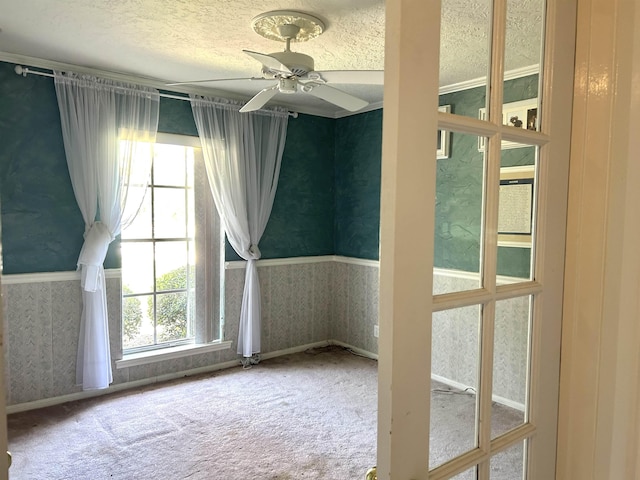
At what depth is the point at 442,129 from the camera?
29.9 inches

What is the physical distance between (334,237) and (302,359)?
1376 mm

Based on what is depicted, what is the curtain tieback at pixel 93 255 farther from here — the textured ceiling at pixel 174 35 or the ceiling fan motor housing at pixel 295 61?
the ceiling fan motor housing at pixel 295 61

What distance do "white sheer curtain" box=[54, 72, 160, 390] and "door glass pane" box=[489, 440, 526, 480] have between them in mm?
3043

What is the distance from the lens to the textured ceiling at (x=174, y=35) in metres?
2.23

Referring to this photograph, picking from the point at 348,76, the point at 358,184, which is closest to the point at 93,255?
the point at 348,76

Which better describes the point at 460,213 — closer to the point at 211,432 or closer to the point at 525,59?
the point at 525,59

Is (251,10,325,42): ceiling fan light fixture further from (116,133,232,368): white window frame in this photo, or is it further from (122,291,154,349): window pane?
(122,291,154,349): window pane

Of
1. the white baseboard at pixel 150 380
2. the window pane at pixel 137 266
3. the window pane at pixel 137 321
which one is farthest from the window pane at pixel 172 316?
the white baseboard at pixel 150 380

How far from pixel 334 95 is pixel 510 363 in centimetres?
206

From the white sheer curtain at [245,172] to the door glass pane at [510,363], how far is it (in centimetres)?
319

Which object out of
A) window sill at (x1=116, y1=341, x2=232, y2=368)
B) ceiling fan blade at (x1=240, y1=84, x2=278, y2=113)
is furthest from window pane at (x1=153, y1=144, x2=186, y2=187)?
window sill at (x1=116, y1=341, x2=232, y2=368)

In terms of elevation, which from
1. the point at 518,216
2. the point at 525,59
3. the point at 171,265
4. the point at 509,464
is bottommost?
the point at 509,464

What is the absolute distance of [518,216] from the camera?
1009mm

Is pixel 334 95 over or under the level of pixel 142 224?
over
